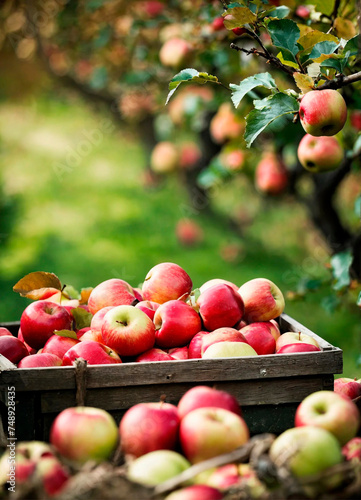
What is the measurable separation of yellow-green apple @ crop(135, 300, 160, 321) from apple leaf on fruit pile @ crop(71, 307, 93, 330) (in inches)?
5.9

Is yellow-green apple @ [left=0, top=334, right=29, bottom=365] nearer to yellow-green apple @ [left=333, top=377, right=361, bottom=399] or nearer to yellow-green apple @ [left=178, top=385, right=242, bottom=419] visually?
yellow-green apple @ [left=178, top=385, right=242, bottom=419]

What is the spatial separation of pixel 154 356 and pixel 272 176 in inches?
75.9

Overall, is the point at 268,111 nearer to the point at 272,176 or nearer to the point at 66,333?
the point at 66,333

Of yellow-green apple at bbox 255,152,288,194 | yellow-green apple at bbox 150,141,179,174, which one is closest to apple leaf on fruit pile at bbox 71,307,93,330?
yellow-green apple at bbox 255,152,288,194

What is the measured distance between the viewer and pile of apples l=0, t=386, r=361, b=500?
91cm

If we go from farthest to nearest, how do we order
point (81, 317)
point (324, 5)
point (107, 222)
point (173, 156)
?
point (107, 222) → point (173, 156) → point (324, 5) → point (81, 317)

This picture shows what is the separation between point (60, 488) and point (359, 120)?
2.54 metres

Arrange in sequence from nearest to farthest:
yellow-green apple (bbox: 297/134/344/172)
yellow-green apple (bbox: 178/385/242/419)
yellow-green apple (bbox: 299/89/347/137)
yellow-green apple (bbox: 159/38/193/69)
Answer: yellow-green apple (bbox: 178/385/242/419) → yellow-green apple (bbox: 299/89/347/137) → yellow-green apple (bbox: 297/134/344/172) → yellow-green apple (bbox: 159/38/193/69)

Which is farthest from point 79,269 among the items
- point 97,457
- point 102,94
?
point 97,457

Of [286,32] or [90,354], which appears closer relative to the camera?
[90,354]

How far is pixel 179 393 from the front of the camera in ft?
4.46

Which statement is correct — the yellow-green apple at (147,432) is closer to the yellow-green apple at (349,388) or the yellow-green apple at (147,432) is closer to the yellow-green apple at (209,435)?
the yellow-green apple at (209,435)

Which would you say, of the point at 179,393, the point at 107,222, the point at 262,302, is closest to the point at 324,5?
the point at 262,302

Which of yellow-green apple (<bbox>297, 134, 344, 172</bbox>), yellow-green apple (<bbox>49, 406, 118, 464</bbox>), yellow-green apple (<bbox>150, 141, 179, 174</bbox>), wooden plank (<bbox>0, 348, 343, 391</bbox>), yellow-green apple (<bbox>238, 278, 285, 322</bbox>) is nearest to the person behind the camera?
yellow-green apple (<bbox>49, 406, 118, 464</bbox>)
